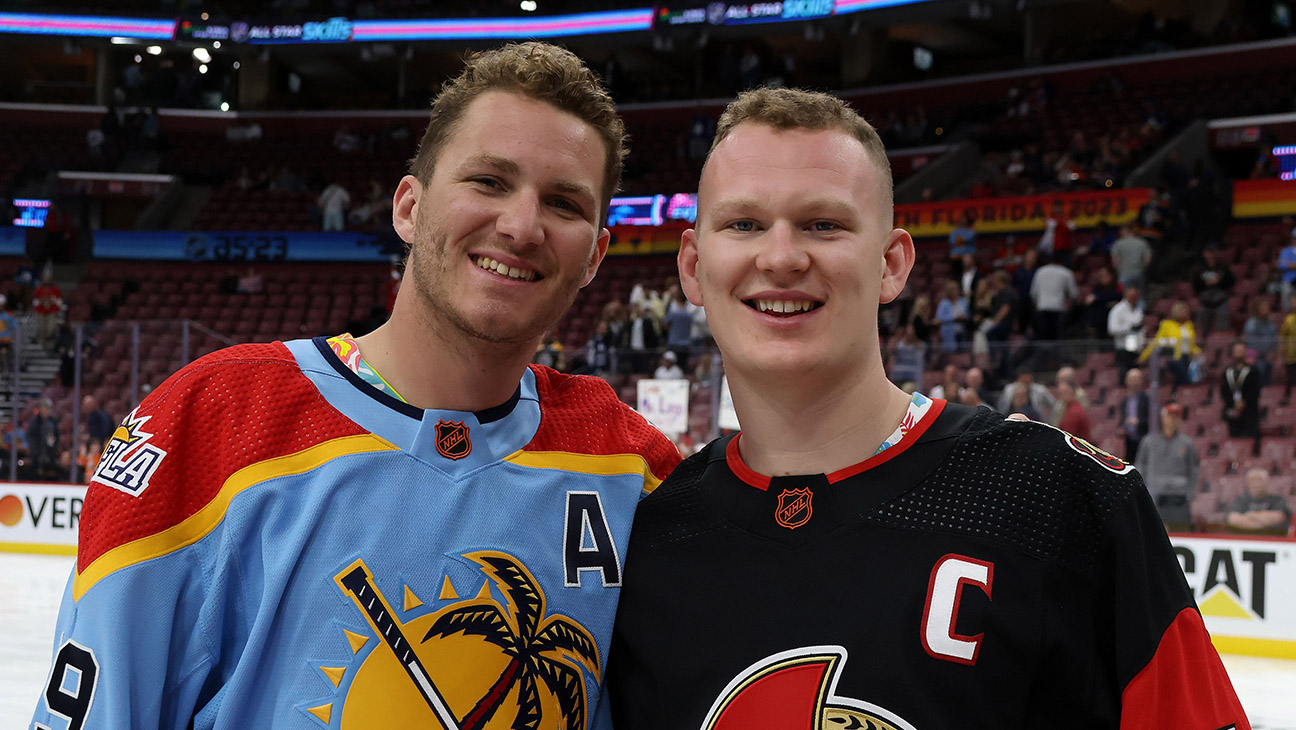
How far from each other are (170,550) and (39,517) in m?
11.1

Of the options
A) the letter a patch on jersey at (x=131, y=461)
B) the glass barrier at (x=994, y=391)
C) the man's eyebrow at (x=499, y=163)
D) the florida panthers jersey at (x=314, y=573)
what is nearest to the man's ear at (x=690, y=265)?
the man's eyebrow at (x=499, y=163)

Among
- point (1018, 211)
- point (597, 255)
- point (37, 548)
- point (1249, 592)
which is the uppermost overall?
point (1018, 211)

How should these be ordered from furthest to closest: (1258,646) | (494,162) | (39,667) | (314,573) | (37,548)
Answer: (37,548)
(1258,646)
(39,667)
(494,162)
(314,573)

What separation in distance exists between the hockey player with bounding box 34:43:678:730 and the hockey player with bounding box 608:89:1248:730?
201 mm

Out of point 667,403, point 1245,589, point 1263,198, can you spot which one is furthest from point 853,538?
point 1263,198

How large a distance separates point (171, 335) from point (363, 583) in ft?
36.6

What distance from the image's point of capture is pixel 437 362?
2.12 metres

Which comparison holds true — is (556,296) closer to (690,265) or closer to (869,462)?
(690,265)

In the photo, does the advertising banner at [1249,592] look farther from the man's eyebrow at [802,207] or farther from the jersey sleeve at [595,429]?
the man's eyebrow at [802,207]

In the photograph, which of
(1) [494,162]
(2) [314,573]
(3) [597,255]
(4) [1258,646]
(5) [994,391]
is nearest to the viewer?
(2) [314,573]

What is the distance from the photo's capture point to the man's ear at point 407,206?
2230 millimetres

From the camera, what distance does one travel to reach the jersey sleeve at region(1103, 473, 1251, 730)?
5.50ft

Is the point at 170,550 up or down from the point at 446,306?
down

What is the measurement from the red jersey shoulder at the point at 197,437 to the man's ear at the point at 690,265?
2.14 feet
